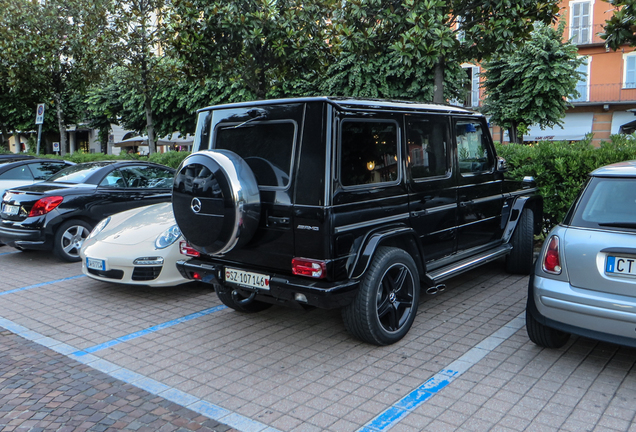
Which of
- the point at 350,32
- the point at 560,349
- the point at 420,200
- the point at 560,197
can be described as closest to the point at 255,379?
the point at 420,200

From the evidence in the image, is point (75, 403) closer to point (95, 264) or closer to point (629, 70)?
point (95, 264)

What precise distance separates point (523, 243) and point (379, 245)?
289 centimetres

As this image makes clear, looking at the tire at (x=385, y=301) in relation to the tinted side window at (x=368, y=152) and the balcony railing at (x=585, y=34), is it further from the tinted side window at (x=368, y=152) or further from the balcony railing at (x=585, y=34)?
the balcony railing at (x=585, y=34)

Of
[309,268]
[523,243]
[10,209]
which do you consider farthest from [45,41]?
[309,268]

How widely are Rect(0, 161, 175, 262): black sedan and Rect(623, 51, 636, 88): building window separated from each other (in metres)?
28.4

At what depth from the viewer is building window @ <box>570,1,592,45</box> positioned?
29297 millimetres

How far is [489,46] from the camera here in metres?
9.07

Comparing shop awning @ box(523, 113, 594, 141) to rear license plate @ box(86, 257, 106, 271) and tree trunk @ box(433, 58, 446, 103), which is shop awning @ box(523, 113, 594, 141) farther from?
rear license plate @ box(86, 257, 106, 271)

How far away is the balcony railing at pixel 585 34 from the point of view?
29.2m

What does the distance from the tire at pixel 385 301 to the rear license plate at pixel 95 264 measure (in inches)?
122

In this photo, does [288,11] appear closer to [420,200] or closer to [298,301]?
[420,200]

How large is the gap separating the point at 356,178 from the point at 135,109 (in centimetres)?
2343

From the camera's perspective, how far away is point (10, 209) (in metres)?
8.05

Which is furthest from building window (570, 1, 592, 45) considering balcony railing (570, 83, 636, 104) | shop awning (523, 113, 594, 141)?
shop awning (523, 113, 594, 141)
